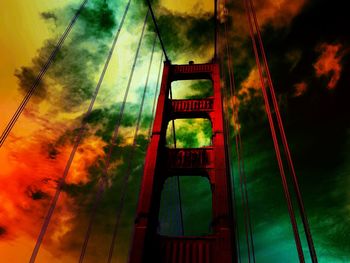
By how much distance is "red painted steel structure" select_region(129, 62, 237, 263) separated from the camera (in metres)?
7.79

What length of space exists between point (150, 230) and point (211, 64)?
938cm

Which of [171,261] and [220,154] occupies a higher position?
[220,154]

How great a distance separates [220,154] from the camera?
Result: 32.3 feet

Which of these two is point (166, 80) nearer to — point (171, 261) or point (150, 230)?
point (150, 230)

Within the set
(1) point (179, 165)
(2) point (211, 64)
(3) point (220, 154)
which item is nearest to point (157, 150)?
(1) point (179, 165)

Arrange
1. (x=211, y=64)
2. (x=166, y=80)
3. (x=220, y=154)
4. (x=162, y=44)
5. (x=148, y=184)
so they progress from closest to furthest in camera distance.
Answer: (x=148, y=184) < (x=220, y=154) < (x=166, y=80) < (x=211, y=64) < (x=162, y=44)

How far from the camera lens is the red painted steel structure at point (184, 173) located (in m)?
7.79

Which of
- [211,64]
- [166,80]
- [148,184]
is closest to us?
[148,184]

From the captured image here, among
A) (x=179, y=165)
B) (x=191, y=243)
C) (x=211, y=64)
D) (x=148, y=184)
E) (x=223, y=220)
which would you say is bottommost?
(x=191, y=243)

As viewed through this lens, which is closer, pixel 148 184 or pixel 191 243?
pixel 191 243

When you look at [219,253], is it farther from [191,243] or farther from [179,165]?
[179,165]

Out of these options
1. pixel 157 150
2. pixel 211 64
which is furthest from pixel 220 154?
pixel 211 64

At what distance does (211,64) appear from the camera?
13961 mm

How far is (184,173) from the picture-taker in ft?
33.2
